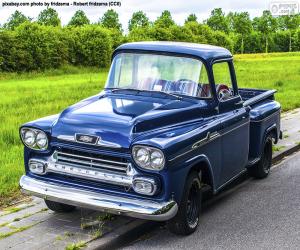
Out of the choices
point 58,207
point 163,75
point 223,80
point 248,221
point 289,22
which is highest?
point 163,75

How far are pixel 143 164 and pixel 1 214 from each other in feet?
6.36

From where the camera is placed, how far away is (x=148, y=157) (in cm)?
496

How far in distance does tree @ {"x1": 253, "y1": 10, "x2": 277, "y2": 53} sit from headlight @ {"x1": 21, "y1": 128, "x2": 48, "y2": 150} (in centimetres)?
9984

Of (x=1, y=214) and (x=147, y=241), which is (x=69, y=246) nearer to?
(x=147, y=241)

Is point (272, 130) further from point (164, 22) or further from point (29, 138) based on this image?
point (164, 22)

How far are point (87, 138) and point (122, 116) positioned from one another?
0.45 meters

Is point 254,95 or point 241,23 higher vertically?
point 241,23

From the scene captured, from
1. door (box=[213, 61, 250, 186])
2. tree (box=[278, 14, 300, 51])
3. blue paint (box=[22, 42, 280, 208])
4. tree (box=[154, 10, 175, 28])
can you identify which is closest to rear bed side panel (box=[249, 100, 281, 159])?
blue paint (box=[22, 42, 280, 208])

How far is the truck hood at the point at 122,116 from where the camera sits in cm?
515

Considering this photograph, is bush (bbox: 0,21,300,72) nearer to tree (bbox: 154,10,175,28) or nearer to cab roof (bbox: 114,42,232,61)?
tree (bbox: 154,10,175,28)

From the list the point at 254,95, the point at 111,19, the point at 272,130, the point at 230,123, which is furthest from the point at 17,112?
the point at 111,19

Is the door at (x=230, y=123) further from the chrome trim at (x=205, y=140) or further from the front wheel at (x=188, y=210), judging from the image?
the front wheel at (x=188, y=210)

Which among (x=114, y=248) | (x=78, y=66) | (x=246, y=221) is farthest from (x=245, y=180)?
(x=78, y=66)

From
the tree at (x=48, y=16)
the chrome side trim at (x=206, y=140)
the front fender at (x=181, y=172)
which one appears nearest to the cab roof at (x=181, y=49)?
the chrome side trim at (x=206, y=140)
